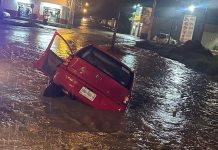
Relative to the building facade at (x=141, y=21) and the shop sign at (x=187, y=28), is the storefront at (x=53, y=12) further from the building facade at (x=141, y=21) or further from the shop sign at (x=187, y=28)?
the shop sign at (x=187, y=28)

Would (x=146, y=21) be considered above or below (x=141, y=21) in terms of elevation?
above

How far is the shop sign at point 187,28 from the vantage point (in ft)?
187

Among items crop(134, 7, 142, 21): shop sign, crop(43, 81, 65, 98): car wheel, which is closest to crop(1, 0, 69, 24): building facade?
crop(134, 7, 142, 21): shop sign

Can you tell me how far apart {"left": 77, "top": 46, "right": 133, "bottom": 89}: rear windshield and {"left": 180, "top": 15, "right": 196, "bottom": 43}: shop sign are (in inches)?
1964

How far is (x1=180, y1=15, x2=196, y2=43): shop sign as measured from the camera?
5706 cm

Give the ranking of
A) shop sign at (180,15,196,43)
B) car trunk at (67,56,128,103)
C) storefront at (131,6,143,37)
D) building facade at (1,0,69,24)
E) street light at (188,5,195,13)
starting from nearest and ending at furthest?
car trunk at (67,56,128,103) < street light at (188,5,195,13) < building facade at (1,0,69,24) < shop sign at (180,15,196,43) < storefront at (131,6,143,37)

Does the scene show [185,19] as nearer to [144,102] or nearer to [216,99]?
[216,99]

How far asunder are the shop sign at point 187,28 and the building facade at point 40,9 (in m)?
19.4

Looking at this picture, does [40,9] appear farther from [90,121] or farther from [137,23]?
[90,121]

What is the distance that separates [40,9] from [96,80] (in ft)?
174

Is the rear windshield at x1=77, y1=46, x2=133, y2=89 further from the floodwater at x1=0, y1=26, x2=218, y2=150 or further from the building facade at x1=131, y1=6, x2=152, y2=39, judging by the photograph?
the building facade at x1=131, y1=6, x2=152, y2=39

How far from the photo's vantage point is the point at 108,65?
346 inches

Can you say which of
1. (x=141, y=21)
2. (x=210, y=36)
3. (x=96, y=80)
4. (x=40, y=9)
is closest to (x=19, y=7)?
(x=40, y=9)

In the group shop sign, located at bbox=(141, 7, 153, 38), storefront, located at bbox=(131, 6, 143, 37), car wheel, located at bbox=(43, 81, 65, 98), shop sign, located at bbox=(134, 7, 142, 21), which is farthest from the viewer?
shop sign, located at bbox=(134, 7, 142, 21)
